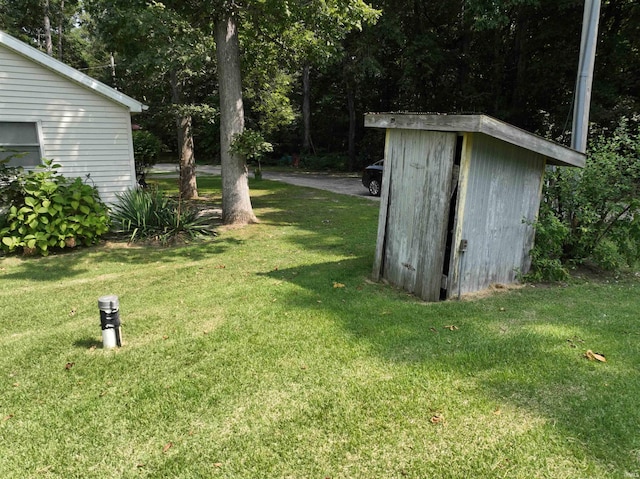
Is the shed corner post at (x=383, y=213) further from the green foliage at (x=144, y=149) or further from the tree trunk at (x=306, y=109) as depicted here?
the tree trunk at (x=306, y=109)

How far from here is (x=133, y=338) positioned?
3.96 meters

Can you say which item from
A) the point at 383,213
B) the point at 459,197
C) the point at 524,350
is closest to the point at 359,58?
the point at 383,213

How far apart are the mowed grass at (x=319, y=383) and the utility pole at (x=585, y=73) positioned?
2148 mm

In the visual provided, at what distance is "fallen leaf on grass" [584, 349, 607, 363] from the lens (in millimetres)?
3219

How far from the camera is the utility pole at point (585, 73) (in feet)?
19.5

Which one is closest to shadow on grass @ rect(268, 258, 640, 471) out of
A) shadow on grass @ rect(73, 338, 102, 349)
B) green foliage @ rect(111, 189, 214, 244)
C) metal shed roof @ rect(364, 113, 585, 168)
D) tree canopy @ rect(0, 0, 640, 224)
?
metal shed roof @ rect(364, 113, 585, 168)

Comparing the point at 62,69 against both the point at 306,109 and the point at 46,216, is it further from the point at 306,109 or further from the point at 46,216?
the point at 306,109

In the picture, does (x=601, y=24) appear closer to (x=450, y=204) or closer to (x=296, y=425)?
(x=450, y=204)

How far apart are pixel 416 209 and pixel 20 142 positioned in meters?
7.68

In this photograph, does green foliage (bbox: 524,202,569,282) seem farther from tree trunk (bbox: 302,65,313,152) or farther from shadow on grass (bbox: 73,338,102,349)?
tree trunk (bbox: 302,65,313,152)

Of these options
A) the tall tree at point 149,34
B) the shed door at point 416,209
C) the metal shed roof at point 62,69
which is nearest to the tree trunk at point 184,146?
the tall tree at point 149,34

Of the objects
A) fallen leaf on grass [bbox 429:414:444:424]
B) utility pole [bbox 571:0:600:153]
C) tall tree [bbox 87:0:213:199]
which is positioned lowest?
fallen leaf on grass [bbox 429:414:444:424]

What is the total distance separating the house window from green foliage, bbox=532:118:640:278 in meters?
8.74

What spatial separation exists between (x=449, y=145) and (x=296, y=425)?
3.12 metres
